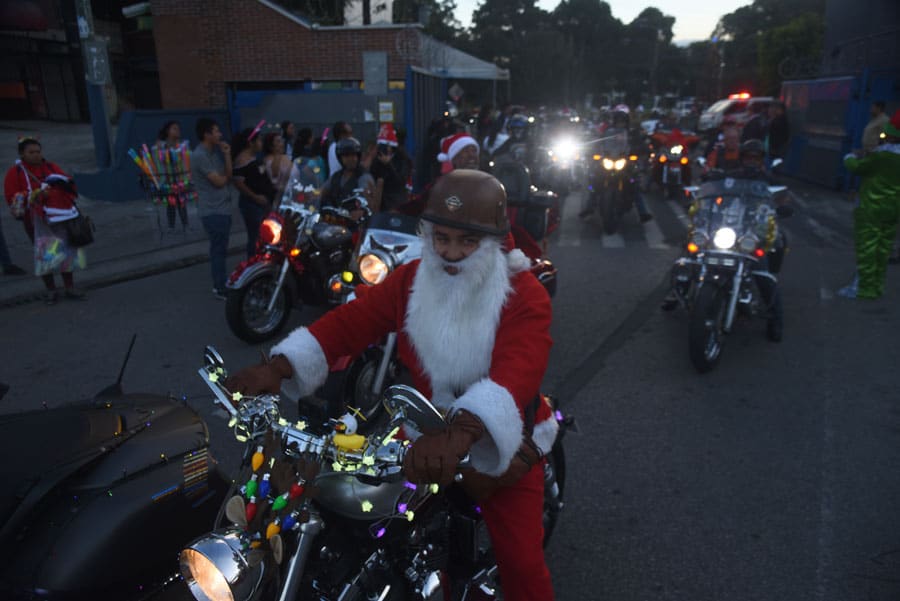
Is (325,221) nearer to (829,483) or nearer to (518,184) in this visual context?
→ (518,184)

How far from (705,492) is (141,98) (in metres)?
31.2

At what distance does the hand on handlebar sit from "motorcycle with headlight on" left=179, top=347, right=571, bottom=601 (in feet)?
0.30

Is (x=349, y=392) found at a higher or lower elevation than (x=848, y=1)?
lower

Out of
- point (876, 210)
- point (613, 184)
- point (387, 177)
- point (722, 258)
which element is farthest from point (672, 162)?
point (722, 258)

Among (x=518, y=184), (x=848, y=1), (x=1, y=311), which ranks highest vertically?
(x=848, y=1)

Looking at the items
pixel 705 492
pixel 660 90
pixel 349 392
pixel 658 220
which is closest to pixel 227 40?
pixel 658 220

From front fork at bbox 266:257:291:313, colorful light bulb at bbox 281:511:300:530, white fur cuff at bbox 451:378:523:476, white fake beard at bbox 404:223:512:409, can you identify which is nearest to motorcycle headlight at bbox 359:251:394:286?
front fork at bbox 266:257:291:313

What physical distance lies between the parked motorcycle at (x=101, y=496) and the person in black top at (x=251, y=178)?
5733 mm

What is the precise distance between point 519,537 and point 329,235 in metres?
4.19

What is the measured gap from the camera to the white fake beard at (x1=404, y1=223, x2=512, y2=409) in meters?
2.27

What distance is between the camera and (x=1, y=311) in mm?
7117

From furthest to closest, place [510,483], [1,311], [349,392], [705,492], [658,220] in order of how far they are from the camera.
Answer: [658,220] → [1,311] → [349,392] → [705,492] → [510,483]

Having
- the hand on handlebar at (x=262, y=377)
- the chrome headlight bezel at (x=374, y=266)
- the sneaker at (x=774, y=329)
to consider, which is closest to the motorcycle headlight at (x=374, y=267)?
the chrome headlight bezel at (x=374, y=266)

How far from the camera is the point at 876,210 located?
7078 millimetres
